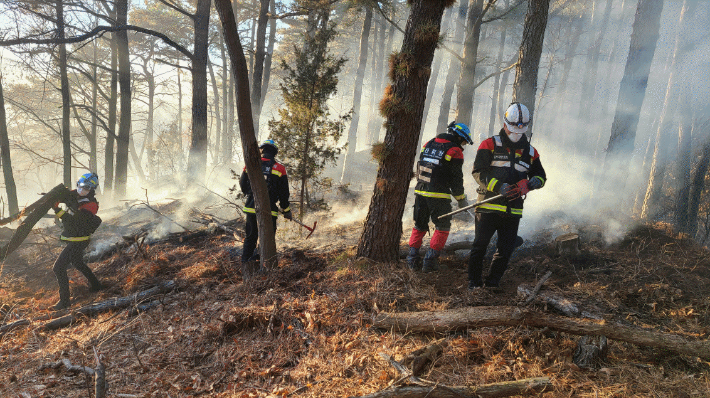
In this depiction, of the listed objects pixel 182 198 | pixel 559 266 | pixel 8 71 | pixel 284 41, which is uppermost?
pixel 284 41

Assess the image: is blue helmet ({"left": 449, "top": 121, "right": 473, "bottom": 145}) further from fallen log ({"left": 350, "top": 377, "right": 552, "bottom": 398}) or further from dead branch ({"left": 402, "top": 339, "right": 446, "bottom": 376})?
fallen log ({"left": 350, "top": 377, "right": 552, "bottom": 398})

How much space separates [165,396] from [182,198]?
1035cm

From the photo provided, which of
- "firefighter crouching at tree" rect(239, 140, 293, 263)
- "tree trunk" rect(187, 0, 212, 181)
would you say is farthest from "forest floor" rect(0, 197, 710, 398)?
"tree trunk" rect(187, 0, 212, 181)

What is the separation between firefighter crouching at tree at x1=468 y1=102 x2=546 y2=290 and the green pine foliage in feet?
14.4

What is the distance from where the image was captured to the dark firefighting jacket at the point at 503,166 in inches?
165

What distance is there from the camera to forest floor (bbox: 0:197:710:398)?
2633 millimetres

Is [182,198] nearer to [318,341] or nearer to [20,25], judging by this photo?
[20,25]

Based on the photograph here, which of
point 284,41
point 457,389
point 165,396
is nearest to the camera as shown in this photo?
point 457,389

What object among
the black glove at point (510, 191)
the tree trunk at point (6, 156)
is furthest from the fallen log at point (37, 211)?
the black glove at point (510, 191)

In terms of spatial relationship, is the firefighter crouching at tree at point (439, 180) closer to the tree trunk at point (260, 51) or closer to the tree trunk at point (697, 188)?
the tree trunk at point (697, 188)

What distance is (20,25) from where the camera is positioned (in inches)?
340

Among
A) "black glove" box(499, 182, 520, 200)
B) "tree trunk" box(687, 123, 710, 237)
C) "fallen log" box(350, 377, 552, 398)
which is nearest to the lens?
"fallen log" box(350, 377, 552, 398)

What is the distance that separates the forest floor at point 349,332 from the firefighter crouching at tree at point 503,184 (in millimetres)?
435

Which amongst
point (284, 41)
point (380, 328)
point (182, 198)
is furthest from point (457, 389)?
point (284, 41)
